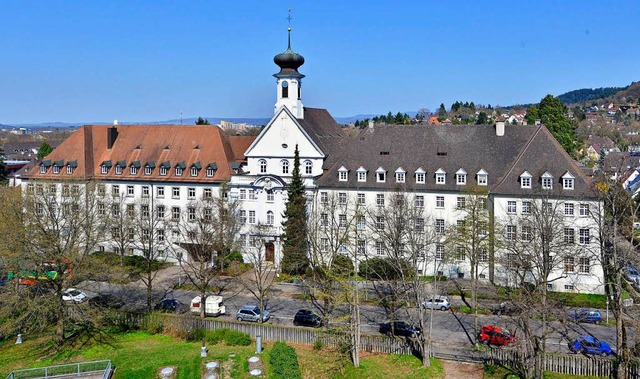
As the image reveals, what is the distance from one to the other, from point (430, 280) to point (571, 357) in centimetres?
1980

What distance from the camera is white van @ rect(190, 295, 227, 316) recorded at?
46281 millimetres

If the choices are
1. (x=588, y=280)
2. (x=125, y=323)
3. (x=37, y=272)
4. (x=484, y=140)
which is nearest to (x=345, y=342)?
(x=125, y=323)

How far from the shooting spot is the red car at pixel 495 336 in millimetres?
38750

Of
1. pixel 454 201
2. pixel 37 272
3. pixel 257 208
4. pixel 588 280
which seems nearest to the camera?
pixel 37 272

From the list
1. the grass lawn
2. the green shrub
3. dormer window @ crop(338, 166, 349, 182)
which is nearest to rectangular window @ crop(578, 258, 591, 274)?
the grass lawn

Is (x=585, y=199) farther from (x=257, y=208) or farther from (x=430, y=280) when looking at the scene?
(x=257, y=208)

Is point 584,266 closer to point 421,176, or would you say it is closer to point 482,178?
point 482,178

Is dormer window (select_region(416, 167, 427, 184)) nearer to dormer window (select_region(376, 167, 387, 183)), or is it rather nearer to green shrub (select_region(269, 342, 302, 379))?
dormer window (select_region(376, 167, 387, 183))

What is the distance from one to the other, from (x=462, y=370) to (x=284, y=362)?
10147mm

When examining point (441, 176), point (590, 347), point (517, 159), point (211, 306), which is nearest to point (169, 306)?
point (211, 306)

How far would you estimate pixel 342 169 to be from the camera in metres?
59.0

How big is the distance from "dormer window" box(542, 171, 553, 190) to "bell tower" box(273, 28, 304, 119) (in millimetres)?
24690

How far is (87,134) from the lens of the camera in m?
70.1

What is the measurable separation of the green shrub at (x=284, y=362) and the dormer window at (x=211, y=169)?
29.7m
